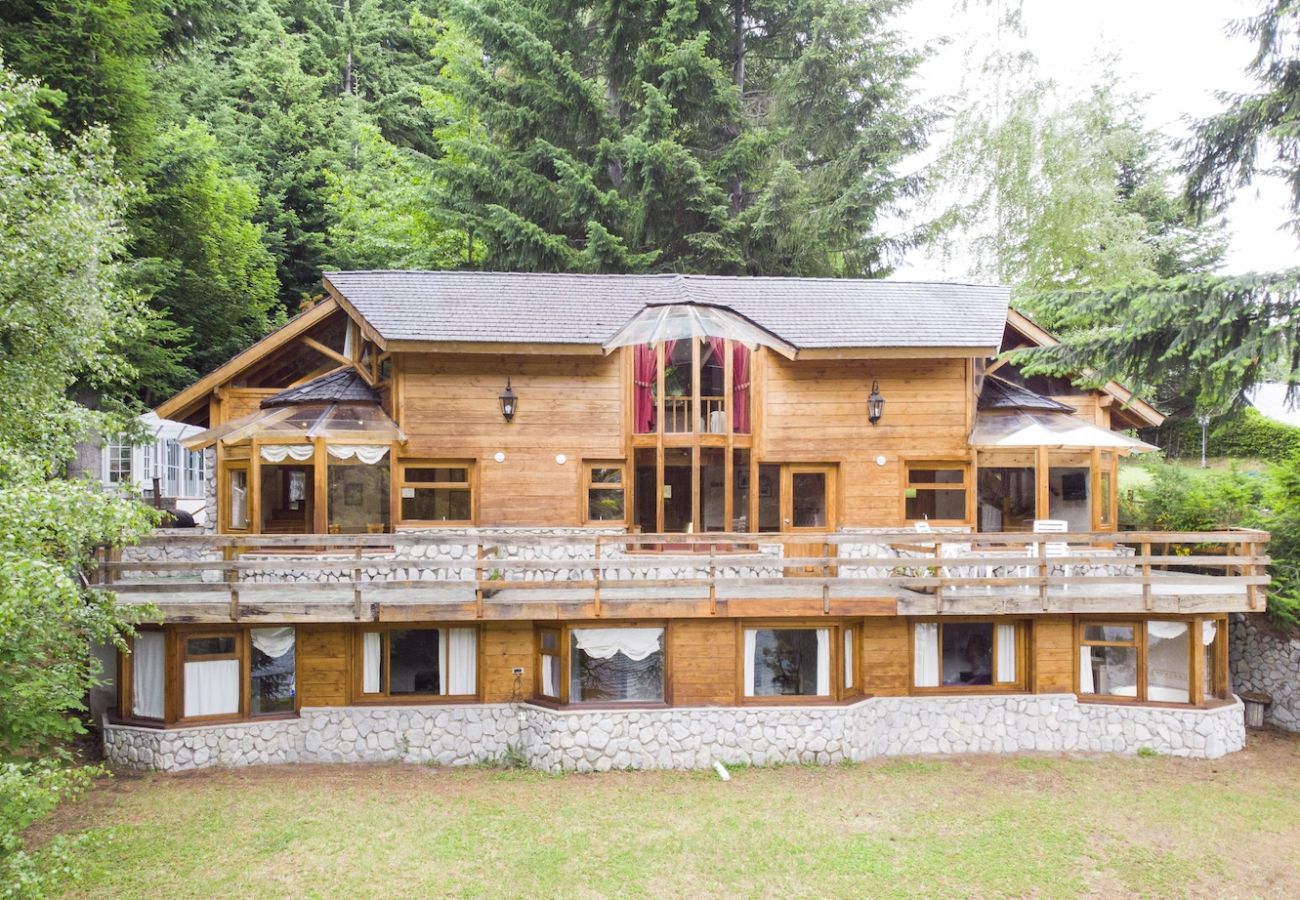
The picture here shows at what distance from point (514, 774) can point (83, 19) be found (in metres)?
12.9

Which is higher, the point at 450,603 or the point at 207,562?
the point at 207,562

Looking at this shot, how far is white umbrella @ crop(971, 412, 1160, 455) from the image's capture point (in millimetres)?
11016

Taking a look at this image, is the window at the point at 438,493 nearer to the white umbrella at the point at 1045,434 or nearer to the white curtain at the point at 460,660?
the white curtain at the point at 460,660

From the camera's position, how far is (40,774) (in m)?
5.15

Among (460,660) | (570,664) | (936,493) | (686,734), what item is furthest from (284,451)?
(936,493)

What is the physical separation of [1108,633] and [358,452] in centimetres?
1148

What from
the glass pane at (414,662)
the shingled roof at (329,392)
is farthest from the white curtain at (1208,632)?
the shingled roof at (329,392)

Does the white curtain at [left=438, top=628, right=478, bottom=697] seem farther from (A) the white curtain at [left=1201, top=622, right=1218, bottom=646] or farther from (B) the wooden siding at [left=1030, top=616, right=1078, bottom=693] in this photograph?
(A) the white curtain at [left=1201, top=622, right=1218, bottom=646]

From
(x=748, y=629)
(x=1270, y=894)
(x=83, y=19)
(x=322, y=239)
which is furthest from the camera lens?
(x=322, y=239)

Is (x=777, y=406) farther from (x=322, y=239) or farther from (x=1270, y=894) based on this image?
(x=322, y=239)

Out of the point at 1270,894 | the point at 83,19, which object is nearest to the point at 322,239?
the point at 83,19

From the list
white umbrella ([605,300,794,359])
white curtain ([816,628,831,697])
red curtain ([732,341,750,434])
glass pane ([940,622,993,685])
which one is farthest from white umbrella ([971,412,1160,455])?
white curtain ([816,628,831,697])

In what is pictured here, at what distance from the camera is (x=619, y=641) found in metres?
9.76

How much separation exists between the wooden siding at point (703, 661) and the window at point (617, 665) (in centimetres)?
24
